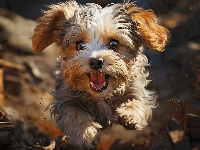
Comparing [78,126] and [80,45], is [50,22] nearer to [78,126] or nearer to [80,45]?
[80,45]

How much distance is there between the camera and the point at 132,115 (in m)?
4.79

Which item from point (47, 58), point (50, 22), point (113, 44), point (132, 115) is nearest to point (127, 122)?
point (132, 115)

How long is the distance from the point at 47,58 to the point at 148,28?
2.17 metres

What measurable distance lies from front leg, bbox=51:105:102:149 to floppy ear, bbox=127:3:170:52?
104 cm

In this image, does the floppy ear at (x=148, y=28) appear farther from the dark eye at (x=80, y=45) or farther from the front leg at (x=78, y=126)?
the front leg at (x=78, y=126)

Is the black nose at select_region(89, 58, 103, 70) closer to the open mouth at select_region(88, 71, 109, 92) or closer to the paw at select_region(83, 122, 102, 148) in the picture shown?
the open mouth at select_region(88, 71, 109, 92)

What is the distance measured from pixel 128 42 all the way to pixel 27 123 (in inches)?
67.2

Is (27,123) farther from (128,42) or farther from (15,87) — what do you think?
(128,42)

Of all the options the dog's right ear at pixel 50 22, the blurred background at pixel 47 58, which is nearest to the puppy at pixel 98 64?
the dog's right ear at pixel 50 22

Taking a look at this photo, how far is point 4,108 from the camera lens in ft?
18.3

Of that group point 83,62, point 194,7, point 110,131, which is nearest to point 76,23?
point 83,62

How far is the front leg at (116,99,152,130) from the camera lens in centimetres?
477

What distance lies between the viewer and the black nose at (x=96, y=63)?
412cm

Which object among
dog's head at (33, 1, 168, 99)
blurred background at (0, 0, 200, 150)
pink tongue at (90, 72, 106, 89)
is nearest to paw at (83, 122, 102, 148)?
dog's head at (33, 1, 168, 99)
